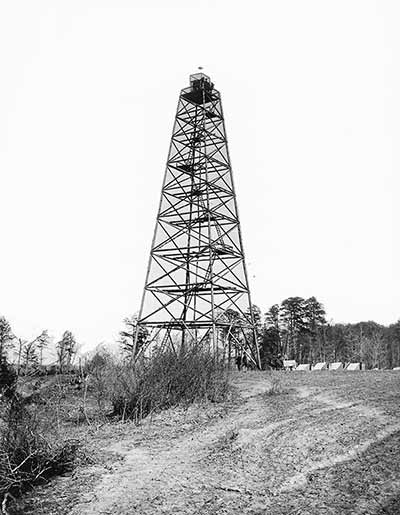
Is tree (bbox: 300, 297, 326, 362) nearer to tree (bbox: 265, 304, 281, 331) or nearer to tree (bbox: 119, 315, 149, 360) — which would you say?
tree (bbox: 265, 304, 281, 331)

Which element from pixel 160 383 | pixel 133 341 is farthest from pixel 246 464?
pixel 133 341

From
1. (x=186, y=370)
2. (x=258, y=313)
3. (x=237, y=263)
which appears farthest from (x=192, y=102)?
(x=258, y=313)

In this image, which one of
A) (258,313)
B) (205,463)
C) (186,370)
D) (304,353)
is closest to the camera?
(205,463)

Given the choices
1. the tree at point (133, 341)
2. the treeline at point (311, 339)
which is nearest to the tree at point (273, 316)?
the treeline at point (311, 339)

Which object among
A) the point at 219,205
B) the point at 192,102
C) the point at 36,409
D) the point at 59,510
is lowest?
the point at 59,510

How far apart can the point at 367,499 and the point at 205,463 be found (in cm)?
227

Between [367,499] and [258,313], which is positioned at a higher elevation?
[258,313]

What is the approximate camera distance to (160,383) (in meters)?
9.95

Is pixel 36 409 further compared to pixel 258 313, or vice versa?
pixel 258 313

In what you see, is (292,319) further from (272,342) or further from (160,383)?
(160,383)

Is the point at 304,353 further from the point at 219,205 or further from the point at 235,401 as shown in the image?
the point at 235,401

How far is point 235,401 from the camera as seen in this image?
10836mm

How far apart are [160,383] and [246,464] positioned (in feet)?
13.4

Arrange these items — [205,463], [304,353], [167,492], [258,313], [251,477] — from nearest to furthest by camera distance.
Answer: [167,492]
[251,477]
[205,463]
[258,313]
[304,353]
